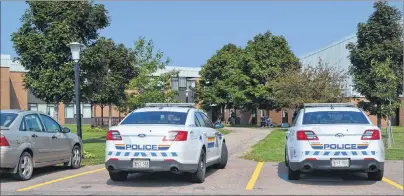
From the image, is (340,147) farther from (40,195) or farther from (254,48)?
(254,48)

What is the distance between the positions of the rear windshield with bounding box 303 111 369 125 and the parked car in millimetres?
5972

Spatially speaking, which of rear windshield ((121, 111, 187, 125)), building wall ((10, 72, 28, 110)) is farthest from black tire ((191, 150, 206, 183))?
building wall ((10, 72, 28, 110))

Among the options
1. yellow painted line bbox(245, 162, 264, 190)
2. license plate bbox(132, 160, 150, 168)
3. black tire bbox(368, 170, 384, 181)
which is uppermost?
license plate bbox(132, 160, 150, 168)

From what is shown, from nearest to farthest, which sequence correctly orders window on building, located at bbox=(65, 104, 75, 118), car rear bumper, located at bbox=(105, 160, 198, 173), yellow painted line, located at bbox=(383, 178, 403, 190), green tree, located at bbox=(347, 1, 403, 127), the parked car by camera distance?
1. car rear bumper, located at bbox=(105, 160, 198, 173)
2. yellow painted line, located at bbox=(383, 178, 403, 190)
3. the parked car
4. green tree, located at bbox=(347, 1, 403, 127)
5. window on building, located at bbox=(65, 104, 75, 118)

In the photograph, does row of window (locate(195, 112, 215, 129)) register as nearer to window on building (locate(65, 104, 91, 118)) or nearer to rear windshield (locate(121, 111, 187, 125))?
rear windshield (locate(121, 111, 187, 125))

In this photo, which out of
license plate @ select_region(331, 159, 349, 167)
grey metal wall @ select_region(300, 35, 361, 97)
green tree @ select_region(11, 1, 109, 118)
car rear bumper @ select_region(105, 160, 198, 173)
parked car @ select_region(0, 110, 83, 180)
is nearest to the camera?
car rear bumper @ select_region(105, 160, 198, 173)

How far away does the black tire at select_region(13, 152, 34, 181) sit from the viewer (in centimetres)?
1007

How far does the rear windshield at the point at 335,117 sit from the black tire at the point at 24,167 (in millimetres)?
6031

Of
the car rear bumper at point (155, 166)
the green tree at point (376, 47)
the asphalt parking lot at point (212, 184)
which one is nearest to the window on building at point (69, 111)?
the green tree at point (376, 47)

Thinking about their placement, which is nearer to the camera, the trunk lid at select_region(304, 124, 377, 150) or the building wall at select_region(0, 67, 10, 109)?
the trunk lid at select_region(304, 124, 377, 150)

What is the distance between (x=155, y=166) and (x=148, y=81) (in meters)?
19.7

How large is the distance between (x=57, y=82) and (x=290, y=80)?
2333 centimetres

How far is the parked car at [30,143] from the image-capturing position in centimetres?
970

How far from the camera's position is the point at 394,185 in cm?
973
